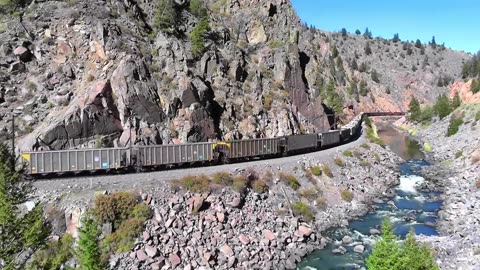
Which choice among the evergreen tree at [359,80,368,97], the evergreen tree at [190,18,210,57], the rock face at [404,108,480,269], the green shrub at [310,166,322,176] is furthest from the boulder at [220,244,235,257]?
the evergreen tree at [359,80,368,97]

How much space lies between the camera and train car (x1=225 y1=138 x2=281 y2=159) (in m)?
44.2

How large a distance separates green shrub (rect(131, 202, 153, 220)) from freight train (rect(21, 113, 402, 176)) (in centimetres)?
743

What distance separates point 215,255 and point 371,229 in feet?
49.7

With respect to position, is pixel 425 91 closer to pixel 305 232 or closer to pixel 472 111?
pixel 472 111

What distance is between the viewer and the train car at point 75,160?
3356 centimetres

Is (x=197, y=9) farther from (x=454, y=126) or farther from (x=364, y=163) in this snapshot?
(x=454, y=126)

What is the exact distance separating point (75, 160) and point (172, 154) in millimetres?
8877

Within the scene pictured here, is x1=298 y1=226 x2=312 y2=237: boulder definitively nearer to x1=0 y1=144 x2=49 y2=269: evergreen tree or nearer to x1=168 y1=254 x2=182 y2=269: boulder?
x1=168 y1=254 x2=182 y2=269: boulder

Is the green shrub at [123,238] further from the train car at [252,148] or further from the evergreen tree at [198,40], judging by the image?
the evergreen tree at [198,40]

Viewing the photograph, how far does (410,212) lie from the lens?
4191cm

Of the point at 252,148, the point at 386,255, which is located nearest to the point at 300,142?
the point at 252,148

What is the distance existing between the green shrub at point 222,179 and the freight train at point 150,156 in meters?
5.32

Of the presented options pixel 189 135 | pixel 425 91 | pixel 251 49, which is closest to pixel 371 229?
pixel 189 135

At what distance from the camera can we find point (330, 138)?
209ft
